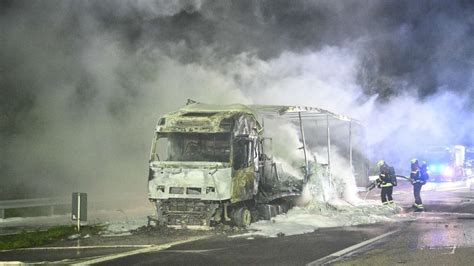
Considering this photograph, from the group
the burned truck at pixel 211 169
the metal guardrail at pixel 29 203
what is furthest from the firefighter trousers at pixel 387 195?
the metal guardrail at pixel 29 203

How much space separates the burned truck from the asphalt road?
2.21ft

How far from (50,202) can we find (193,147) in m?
6.66

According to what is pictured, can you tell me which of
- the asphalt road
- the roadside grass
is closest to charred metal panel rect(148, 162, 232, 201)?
the asphalt road

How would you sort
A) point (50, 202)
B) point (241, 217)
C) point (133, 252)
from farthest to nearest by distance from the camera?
point (50, 202), point (241, 217), point (133, 252)

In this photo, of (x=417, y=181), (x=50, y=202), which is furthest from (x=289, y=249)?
(x=50, y=202)

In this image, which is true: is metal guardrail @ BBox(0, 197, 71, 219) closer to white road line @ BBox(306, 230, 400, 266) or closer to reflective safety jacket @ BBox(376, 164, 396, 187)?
reflective safety jacket @ BBox(376, 164, 396, 187)

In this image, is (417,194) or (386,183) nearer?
(417,194)

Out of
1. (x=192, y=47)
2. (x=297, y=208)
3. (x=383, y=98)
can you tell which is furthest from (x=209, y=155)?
(x=383, y=98)

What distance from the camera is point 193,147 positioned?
14.3m

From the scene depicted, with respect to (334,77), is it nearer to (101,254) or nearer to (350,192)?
(350,192)

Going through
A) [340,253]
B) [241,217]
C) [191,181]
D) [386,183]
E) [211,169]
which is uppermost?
[211,169]

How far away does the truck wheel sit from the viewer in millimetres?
13344

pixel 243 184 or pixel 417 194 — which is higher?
pixel 243 184

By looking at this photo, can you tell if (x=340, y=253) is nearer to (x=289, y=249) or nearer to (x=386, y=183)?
(x=289, y=249)
